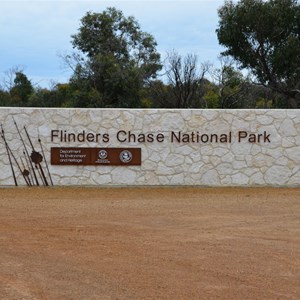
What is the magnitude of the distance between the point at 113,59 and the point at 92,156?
2300 centimetres

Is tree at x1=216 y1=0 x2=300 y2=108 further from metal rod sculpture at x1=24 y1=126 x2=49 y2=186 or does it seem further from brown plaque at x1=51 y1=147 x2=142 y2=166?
metal rod sculpture at x1=24 y1=126 x2=49 y2=186

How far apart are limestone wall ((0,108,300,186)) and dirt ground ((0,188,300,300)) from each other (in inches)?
133

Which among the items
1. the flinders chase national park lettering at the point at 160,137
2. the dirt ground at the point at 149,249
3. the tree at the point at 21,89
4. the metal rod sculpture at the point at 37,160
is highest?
the tree at the point at 21,89

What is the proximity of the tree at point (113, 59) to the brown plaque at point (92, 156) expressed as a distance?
20354 millimetres

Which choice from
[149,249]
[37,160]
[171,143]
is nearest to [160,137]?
[171,143]

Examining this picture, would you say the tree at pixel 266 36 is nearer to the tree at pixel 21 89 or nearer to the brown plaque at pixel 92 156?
the brown plaque at pixel 92 156

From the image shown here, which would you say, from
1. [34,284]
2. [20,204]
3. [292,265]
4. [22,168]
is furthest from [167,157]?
[34,284]

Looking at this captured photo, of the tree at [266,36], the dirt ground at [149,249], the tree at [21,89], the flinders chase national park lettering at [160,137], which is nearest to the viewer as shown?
the dirt ground at [149,249]

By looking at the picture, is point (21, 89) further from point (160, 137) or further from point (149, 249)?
point (149, 249)

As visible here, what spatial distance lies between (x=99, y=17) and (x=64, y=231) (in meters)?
36.6

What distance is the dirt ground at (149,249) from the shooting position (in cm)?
705

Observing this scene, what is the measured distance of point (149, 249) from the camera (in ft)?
30.0

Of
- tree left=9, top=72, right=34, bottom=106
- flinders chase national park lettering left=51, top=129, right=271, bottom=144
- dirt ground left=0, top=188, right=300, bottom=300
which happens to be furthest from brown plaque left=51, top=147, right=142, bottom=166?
tree left=9, top=72, right=34, bottom=106

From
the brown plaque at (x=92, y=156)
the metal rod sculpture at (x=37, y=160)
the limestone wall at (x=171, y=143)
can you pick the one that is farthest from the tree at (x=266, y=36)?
the metal rod sculpture at (x=37, y=160)
